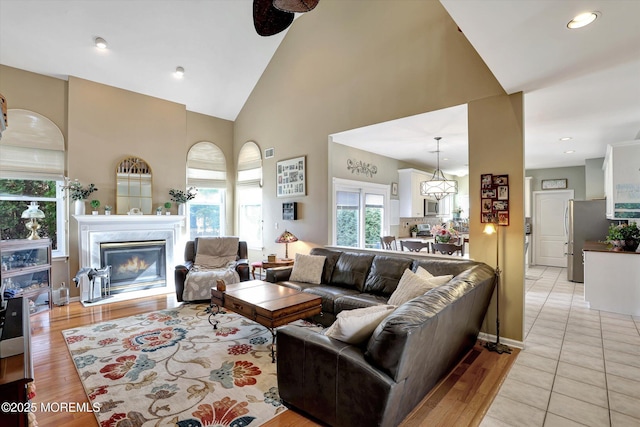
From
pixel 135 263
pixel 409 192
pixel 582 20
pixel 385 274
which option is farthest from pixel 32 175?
pixel 409 192

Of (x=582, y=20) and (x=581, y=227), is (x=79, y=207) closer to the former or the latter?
(x=582, y=20)

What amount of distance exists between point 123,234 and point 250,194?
2481 mm

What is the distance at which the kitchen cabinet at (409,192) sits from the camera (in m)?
7.32

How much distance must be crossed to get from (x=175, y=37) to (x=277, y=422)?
5.48m

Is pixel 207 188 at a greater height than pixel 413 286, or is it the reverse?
pixel 207 188

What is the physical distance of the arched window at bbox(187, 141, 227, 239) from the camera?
6.55 meters

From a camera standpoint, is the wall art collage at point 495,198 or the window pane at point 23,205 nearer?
the wall art collage at point 495,198

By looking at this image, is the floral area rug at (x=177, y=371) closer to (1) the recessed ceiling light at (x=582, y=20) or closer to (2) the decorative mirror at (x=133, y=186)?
(2) the decorative mirror at (x=133, y=186)

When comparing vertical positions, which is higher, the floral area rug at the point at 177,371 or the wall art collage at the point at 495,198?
the wall art collage at the point at 495,198

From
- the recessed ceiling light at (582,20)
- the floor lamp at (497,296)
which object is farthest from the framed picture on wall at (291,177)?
the recessed ceiling light at (582,20)

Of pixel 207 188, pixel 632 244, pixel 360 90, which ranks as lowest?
pixel 632 244

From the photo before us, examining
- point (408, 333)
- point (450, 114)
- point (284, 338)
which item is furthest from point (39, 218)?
point (450, 114)

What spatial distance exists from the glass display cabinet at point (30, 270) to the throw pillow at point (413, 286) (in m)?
4.93

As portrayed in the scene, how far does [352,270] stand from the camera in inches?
164
